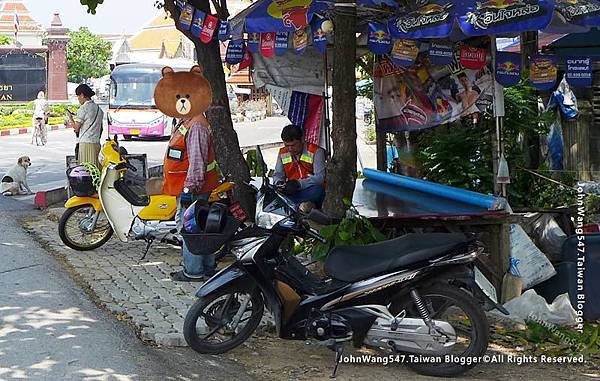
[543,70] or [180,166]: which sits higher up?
[543,70]

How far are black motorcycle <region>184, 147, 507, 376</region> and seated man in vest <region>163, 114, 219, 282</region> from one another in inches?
74.1

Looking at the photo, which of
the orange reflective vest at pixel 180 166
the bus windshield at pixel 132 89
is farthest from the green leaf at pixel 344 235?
the bus windshield at pixel 132 89

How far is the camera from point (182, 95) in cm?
772

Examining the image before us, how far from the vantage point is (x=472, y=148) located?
26.0 feet

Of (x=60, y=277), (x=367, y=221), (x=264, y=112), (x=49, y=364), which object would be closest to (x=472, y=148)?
(x=367, y=221)

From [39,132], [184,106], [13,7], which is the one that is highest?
[13,7]

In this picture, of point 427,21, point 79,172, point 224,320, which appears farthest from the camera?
point 79,172

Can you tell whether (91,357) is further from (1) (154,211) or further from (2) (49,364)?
(1) (154,211)

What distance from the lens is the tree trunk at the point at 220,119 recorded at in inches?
356

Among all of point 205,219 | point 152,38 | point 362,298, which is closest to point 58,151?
point 205,219

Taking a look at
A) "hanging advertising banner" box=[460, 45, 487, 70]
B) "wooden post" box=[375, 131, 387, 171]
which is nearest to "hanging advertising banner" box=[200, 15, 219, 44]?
"wooden post" box=[375, 131, 387, 171]

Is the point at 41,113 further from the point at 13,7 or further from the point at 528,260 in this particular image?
the point at 13,7

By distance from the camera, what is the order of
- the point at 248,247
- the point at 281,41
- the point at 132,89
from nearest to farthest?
the point at 248,247
the point at 281,41
the point at 132,89

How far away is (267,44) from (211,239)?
3413 millimetres
